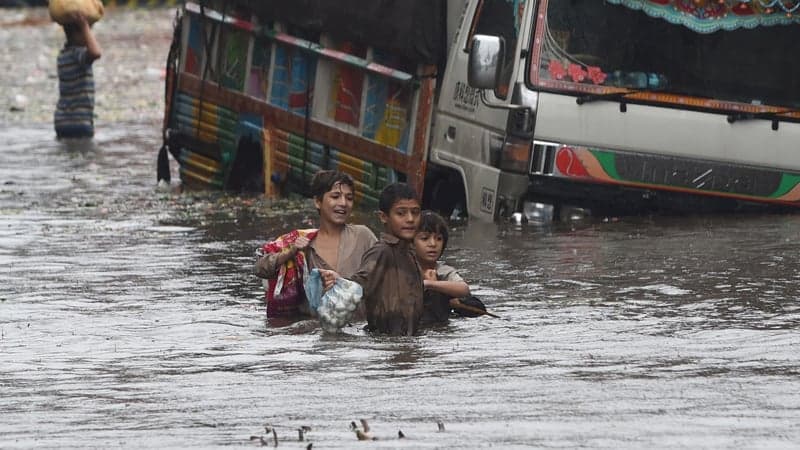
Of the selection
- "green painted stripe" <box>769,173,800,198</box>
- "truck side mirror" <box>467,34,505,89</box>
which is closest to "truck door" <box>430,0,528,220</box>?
"truck side mirror" <box>467,34,505,89</box>

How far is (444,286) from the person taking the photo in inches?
345

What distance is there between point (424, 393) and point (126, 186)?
34.7ft

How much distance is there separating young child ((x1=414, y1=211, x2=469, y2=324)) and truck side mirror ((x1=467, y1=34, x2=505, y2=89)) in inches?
113

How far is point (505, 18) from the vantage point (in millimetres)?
12297

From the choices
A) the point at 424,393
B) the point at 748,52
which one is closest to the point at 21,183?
the point at 748,52

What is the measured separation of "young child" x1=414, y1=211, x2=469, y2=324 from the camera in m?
8.77

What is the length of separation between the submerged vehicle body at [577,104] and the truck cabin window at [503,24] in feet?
0.04

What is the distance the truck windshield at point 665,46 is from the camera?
11961 mm

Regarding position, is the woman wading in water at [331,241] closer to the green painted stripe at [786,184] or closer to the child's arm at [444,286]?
the child's arm at [444,286]

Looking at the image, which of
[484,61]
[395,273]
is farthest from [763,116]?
[395,273]

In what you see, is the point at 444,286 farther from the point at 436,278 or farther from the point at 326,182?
the point at 326,182

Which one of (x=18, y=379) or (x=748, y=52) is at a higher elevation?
(x=748, y=52)

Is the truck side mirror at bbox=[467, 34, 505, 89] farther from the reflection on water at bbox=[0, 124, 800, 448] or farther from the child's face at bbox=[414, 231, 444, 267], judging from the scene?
the child's face at bbox=[414, 231, 444, 267]

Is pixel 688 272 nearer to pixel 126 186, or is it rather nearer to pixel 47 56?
pixel 126 186
